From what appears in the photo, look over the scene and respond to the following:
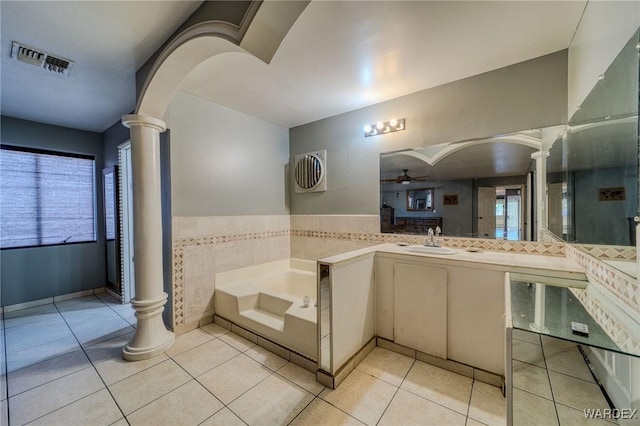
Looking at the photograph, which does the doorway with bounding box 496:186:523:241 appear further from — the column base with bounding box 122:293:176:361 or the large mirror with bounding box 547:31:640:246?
the column base with bounding box 122:293:176:361

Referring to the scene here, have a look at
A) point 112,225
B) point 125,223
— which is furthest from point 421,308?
point 112,225

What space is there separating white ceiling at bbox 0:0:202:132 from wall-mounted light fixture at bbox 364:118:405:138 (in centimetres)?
191

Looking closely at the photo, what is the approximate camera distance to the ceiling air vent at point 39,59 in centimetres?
181

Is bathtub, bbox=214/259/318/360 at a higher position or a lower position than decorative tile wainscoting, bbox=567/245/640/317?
lower

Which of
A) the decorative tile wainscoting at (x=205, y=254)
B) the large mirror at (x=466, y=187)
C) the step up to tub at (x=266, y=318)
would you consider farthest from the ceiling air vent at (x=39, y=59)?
the large mirror at (x=466, y=187)

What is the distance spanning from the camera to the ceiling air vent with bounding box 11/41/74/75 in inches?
71.2

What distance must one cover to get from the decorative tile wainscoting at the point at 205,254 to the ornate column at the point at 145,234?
11.2 inches

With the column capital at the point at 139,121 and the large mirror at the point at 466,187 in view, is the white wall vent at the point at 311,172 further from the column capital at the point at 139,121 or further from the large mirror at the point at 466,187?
the column capital at the point at 139,121

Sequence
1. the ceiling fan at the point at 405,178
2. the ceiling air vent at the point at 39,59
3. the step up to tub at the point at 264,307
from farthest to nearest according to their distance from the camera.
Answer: the ceiling fan at the point at 405,178
the step up to tub at the point at 264,307
the ceiling air vent at the point at 39,59

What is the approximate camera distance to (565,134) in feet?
5.97

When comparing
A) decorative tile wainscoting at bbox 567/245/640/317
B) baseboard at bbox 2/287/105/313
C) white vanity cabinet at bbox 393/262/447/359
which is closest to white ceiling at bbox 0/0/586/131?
decorative tile wainscoting at bbox 567/245/640/317

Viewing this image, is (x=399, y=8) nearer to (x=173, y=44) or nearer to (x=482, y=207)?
(x=173, y=44)

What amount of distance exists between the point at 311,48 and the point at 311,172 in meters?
1.62

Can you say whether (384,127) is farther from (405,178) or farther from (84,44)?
(84,44)
